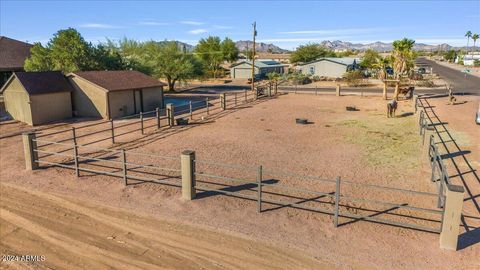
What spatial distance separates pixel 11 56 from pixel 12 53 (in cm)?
86

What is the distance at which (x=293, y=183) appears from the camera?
36.2 feet

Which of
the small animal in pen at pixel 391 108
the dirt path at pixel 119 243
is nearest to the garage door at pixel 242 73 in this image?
the small animal in pen at pixel 391 108

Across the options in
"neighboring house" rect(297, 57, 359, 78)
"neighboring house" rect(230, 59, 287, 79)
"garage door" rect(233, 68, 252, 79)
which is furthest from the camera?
"garage door" rect(233, 68, 252, 79)

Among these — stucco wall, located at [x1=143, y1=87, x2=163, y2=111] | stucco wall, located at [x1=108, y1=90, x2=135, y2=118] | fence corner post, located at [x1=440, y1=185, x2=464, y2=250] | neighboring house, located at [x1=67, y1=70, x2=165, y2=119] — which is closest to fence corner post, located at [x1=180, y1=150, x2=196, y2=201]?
fence corner post, located at [x1=440, y1=185, x2=464, y2=250]

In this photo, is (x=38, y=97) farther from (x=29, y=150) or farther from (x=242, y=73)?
(x=242, y=73)

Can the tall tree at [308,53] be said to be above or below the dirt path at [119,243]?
above

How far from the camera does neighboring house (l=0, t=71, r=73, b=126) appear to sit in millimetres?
21625

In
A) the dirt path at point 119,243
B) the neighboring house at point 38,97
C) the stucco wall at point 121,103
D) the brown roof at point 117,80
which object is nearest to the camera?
the dirt path at point 119,243

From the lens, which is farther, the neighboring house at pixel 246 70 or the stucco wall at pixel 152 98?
the neighboring house at pixel 246 70

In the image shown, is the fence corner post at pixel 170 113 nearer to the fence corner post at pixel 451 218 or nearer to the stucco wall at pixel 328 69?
the fence corner post at pixel 451 218

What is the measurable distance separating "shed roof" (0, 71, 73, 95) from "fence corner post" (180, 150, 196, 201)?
1654 centimetres

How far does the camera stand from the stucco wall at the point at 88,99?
23.1 meters

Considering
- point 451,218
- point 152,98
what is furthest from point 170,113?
point 451,218

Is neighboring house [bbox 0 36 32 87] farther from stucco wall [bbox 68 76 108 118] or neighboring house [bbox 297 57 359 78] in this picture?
neighboring house [bbox 297 57 359 78]
